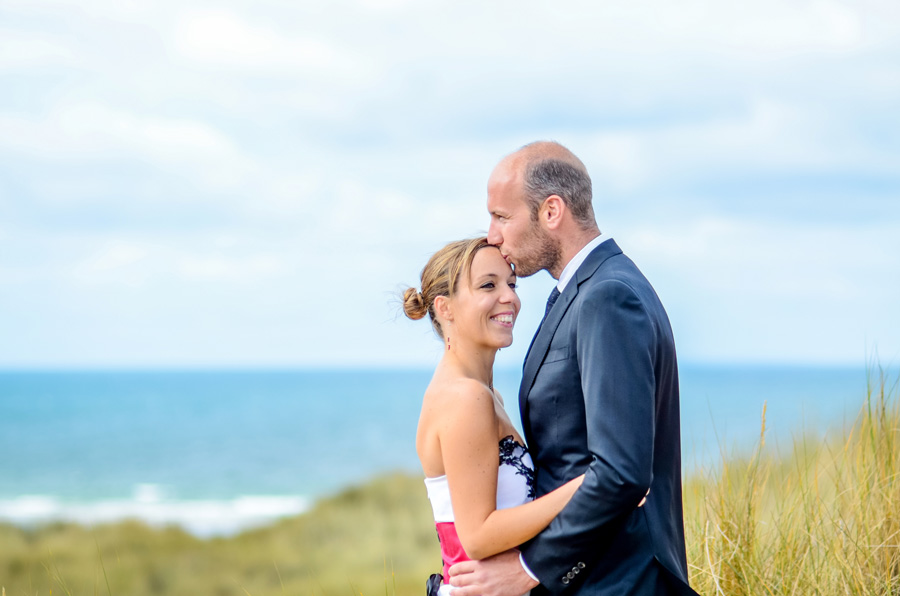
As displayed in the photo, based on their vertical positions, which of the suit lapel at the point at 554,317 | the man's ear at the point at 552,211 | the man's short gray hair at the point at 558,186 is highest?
the man's short gray hair at the point at 558,186

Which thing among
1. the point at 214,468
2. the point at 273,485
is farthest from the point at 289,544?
the point at 214,468

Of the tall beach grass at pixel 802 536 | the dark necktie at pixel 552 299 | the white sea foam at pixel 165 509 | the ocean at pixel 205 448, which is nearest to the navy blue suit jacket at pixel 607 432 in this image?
the dark necktie at pixel 552 299

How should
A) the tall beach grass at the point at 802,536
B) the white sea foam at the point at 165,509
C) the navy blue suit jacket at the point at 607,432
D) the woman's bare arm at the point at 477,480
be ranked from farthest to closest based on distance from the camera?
the white sea foam at the point at 165,509 < the tall beach grass at the point at 802,536 < the woman's bare arm at the point at 477,480 < the navy blue suit jacket at the point at 607,432

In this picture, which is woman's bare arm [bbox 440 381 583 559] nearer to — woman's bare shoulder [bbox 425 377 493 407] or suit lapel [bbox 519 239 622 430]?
woman's bare shoulder [bbox 425 377 493 407]

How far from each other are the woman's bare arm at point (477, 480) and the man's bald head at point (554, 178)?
70 centimetres

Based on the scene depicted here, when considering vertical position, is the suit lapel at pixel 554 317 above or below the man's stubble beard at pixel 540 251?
below

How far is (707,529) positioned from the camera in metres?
4.34

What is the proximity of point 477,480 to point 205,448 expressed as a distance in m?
47.3

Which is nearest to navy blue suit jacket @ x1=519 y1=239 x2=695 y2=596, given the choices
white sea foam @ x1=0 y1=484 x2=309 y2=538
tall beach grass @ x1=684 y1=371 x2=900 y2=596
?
tall beach grass @ x1=684 y1=371 x2=900 y2=596

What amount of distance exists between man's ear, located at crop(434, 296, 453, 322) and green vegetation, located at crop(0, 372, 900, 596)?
171 centimetres

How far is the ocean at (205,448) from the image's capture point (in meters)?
33.3

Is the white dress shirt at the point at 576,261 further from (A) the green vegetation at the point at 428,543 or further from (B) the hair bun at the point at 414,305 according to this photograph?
(A) the green vegetation at the point at 428,543

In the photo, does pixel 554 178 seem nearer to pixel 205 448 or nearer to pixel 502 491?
pixel 502 491

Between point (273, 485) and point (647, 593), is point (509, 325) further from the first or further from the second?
point (273, 485)
